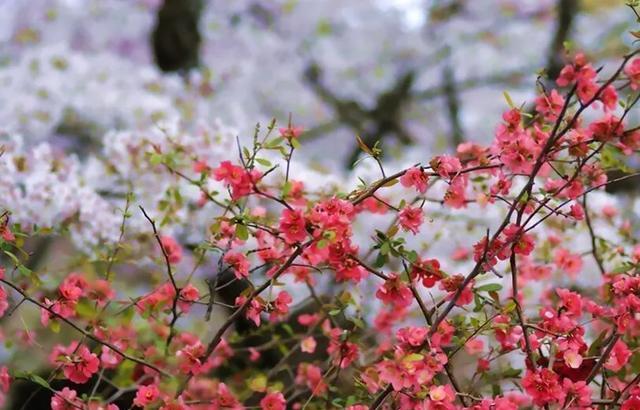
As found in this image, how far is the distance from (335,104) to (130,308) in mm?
3668

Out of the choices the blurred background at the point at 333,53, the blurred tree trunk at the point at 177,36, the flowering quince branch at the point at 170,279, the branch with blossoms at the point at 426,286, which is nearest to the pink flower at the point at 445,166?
the branch with blossoms at the point at 426,286

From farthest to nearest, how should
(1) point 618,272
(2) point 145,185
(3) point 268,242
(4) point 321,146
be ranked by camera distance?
1. (4) point 321,146
2. (2) point 145,185
3. (3) point 268,242
4. (1) point 618,272

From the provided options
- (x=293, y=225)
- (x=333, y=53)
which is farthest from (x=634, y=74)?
(x=333, y=53)

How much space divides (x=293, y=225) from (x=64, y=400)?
0.48 metres

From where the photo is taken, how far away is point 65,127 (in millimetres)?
3637

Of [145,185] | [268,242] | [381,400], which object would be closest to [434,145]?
[145,185]

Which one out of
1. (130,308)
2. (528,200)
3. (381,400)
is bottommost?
(381,400)

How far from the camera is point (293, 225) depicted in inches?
45.7

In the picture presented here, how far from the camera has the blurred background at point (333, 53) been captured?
4266mm

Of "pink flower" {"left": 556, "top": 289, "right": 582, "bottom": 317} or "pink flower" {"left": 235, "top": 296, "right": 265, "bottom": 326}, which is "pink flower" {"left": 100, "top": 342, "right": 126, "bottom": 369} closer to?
"pink flower" {"left": 235, "top": 296, "right": 265, "bottom": 326}

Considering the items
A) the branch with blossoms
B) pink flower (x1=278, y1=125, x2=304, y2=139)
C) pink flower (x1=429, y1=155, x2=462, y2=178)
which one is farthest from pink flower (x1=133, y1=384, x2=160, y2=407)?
pink flower (x1=429, y1=155, x2=462, y2=178)

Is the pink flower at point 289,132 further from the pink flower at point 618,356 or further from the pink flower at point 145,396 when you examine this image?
the pink flower at point 618,356

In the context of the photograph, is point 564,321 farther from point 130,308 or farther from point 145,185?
point 145,185

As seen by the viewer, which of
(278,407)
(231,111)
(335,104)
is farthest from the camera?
(335,104)
